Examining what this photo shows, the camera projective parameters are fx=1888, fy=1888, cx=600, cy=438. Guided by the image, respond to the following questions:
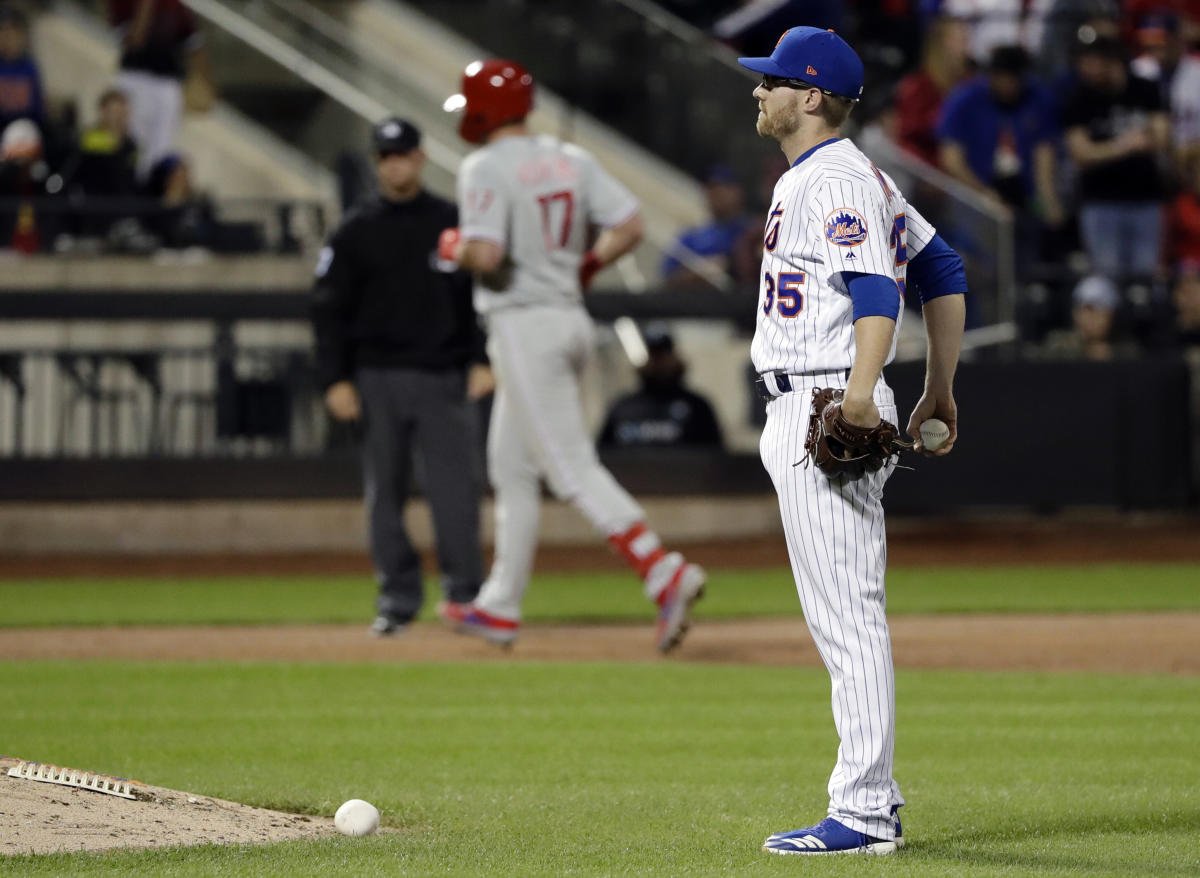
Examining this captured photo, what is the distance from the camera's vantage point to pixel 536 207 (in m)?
8.68

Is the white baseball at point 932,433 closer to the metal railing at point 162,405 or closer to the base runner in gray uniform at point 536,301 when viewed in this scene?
the base runner in gray uniform at point 536,301

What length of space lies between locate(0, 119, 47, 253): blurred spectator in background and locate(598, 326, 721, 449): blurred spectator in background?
5014mm

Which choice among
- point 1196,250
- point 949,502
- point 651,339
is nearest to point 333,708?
point 651,339

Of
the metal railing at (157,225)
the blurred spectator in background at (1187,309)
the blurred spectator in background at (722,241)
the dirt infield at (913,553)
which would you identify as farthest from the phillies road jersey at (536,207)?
the blurred spectator in background at (1187,309)

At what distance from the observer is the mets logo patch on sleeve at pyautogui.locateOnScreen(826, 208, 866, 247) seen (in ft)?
14.6

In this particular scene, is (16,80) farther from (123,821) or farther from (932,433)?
(932,433)

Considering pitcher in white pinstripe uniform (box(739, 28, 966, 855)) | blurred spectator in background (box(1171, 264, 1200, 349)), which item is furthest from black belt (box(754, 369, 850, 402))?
blurred spectator in background (box(1171, 264, 1200, 349))

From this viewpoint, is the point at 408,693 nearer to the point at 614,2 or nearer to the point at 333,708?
the point at 333,708

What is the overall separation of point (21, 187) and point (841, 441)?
12612mm

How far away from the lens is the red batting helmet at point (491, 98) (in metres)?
8.63

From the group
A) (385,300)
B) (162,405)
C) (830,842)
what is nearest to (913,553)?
(162,405)

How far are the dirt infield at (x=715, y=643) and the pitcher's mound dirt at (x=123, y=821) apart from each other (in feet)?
12.5

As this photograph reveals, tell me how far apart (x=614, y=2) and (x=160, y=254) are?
4.99 metres

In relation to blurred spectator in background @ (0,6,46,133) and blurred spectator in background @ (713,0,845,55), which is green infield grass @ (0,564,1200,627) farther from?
blurred spectator in background @ (713,0,845,55)
